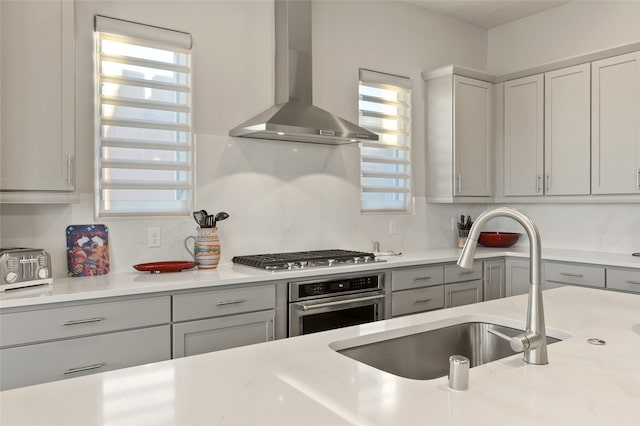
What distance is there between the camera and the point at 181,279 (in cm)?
259

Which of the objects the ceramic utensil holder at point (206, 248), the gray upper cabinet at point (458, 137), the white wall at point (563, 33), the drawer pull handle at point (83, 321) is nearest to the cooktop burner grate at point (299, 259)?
the ceramic utensil holder at point (206, 248)

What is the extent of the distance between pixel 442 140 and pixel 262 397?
353 centimetres

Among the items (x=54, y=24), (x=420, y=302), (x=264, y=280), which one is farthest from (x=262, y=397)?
(x=420, y=302)

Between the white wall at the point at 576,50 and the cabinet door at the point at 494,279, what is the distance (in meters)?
0.69

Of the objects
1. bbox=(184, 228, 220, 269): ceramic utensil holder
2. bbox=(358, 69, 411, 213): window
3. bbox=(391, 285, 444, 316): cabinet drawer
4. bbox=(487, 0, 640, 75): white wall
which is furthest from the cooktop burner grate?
bbox=(487, 0, 640, 75): white wall

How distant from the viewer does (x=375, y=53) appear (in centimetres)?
410

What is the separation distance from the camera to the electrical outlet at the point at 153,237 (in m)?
3.03

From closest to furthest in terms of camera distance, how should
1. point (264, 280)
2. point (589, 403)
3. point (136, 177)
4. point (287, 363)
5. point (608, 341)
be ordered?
point (589, 403) → point (287, 363) → point (608, 341) → point (264, 280) → point (136, 177)

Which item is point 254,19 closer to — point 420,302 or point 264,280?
point 264,280

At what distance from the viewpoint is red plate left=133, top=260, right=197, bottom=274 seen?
280 centimetres

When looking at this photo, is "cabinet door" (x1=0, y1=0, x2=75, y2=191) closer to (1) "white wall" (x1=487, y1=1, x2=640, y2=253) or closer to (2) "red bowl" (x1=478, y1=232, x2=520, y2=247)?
(2) "red bowl" (x1=478, y1=232, x2=520, y2=247)

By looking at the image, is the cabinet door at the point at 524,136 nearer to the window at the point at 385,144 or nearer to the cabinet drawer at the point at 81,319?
the window at the point at 385,144

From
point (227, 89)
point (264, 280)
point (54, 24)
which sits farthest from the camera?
point (227, 89)

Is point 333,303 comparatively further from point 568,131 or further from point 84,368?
point 568,131
